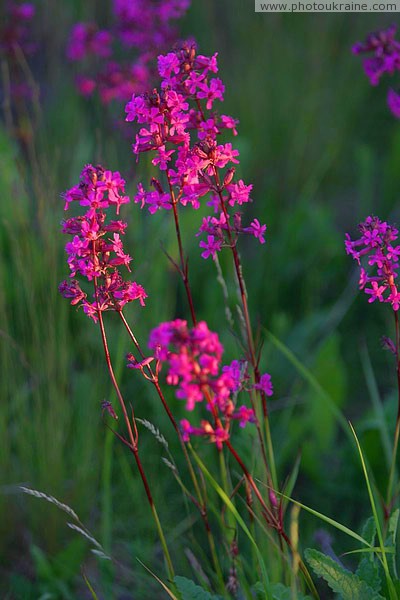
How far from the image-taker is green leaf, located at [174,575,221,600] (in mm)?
1271

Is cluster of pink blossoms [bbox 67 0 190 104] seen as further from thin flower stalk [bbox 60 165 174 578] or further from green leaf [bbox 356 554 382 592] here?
green leaf [bbox 356 554 382 592]

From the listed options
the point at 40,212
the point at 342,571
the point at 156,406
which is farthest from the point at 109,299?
the point at 156,406

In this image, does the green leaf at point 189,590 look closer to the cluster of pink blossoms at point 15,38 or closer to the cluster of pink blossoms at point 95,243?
the cluster of pink blossoms at point 95,243

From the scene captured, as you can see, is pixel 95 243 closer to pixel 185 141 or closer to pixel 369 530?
pixel 185 141

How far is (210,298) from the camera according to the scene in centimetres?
259

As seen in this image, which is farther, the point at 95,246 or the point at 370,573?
the point at 370,573

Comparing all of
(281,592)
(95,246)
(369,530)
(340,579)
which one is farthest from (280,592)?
(95,246)

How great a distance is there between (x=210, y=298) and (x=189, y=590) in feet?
4.64

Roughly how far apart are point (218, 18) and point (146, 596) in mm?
3496

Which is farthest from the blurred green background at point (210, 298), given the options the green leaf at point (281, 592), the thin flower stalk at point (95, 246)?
the green leaf at point (281, 592)

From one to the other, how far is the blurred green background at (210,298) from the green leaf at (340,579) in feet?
1.89

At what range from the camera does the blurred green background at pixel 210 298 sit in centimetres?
190

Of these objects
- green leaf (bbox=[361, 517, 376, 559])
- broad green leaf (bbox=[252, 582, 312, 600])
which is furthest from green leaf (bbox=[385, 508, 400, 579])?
broad green leaf (bbox=[252, 582, 312, 600])

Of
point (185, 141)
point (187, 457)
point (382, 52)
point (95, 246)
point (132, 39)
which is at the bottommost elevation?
point (187, 457)
